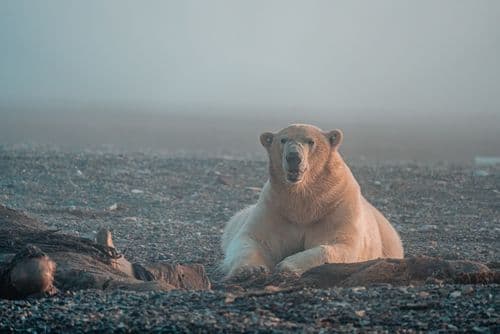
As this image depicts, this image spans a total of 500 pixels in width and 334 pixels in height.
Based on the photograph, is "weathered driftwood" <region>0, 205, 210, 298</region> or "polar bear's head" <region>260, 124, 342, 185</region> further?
"polar bear's head" <region>260, 124, 342, 185</region>

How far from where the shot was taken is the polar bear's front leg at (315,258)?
7480 millimetres

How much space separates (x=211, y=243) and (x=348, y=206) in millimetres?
2073

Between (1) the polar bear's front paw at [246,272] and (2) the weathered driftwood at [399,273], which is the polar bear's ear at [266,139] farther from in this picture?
(2) the weathered driftwood at [399,273]

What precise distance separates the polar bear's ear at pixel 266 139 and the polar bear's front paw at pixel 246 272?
52.2 inches

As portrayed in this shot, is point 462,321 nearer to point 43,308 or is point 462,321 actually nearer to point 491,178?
point 43,308

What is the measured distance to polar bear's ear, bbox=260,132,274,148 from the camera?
332 inches

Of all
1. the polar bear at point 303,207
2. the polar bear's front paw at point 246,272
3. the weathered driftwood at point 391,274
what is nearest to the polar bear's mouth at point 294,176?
the polar bear at point 303,207

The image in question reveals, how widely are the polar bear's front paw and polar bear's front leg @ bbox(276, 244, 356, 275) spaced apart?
134mm

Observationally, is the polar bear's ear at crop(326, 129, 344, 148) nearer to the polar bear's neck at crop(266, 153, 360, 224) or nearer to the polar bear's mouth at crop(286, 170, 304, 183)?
the polar bear's neck at crop(266, 153, 360, 224)

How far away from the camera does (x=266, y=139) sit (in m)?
8.48

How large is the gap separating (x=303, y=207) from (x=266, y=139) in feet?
2.40

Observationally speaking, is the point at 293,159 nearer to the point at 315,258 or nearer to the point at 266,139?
the point at 266,139

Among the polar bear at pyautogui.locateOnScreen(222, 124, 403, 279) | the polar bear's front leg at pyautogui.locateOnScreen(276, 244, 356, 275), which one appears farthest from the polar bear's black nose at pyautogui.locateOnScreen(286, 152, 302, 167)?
the polar bear's front leg at pyautogui.locateOnScreen(276, 244, 356, 275)

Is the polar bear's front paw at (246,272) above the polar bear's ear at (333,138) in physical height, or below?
below
